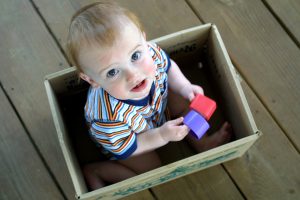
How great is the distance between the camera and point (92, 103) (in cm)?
75

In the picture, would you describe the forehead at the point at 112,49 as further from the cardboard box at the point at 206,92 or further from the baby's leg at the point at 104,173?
the baby's leg at the point at 104,173

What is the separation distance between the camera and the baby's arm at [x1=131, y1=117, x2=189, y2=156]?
744 mm

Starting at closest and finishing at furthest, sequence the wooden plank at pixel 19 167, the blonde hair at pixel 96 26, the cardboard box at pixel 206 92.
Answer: the blonde hair at pixel 96 26
the cardboard box at pixel 206 92
the wooden plank at pixel 19 167

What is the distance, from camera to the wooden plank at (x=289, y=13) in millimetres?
1019

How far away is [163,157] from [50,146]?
31 cm

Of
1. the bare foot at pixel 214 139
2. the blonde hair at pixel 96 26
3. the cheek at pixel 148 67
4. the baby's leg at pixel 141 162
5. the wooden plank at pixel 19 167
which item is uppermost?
the blonde hair at pixel 96 26

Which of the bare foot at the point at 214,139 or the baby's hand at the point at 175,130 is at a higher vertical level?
the baby's hand at the point at 175,130

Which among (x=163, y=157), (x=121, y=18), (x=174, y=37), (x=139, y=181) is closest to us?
(x=121, y=18)

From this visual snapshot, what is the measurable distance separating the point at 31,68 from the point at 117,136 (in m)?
0.43

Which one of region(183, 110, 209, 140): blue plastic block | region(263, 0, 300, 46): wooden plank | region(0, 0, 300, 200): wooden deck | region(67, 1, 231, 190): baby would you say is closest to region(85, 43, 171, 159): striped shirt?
region(67, 1, 231, 190): baby

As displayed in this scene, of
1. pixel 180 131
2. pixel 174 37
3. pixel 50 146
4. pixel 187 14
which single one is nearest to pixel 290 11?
pixel 187 14

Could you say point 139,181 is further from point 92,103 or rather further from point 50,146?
point 50,146

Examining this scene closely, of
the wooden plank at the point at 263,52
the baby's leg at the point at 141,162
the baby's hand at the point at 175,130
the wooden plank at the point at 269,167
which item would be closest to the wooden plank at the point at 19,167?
the baby's leg at the point at 141,162

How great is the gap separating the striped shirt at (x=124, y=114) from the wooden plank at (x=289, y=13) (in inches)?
16.2
